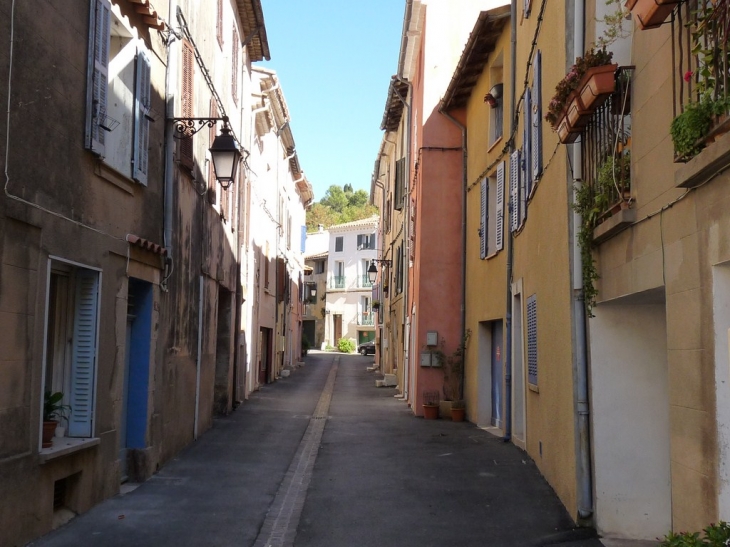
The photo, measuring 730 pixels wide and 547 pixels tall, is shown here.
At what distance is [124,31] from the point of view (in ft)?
28.1

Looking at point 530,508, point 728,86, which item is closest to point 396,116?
point 530,508

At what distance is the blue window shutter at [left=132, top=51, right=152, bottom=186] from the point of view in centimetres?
884

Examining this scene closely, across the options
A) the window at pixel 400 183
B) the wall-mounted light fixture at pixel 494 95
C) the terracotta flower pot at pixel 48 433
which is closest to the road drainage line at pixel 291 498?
the terracotta flower pot at pixel 48 433

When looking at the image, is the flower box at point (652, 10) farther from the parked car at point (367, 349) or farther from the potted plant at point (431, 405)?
the parked car at point (367, 349)

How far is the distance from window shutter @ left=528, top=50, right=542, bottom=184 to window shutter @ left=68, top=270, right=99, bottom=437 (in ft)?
16.6

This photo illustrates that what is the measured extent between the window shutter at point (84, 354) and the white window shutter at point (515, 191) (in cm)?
622

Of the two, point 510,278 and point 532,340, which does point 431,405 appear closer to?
point 510,278

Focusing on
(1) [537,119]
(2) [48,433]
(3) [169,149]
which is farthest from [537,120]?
(2) [48,433]

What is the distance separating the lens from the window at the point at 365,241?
59.9 meters

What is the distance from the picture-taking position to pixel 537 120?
968 centimetres

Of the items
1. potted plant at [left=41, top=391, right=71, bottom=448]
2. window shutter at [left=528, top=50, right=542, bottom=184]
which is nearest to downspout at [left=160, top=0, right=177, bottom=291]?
potted plant at [left=41, top=391, right=71, bottom=448]

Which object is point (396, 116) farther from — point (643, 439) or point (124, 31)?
point (643, 439)

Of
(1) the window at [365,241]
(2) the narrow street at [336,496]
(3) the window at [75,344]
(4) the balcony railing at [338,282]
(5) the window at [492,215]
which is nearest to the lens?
(2) the narrow street at [336,496]

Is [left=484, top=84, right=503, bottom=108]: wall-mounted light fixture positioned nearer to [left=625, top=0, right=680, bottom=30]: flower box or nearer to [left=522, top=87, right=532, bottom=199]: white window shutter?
[left=522, top=87, right=532, bottom=199]: white window shutter
